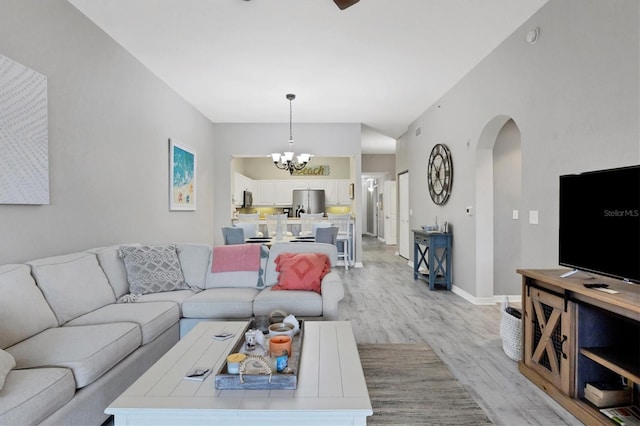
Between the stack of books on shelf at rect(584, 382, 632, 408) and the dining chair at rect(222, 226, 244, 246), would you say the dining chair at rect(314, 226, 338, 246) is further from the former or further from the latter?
the stack of books on shelf at rect(584, 382, 632, 408)

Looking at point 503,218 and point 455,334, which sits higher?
point 503,218

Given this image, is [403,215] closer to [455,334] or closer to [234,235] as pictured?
[234,235]

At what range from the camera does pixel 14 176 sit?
240 cm

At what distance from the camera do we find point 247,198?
8.82 meters

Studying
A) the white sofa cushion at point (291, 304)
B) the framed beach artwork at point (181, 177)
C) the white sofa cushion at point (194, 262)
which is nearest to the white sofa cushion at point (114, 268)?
the white sofa cushion at point (194, 262)

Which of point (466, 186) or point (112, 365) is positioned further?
point (466, 186)

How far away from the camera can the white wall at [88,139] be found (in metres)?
2.54

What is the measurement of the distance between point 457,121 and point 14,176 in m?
4.87

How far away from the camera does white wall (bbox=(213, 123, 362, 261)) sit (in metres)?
7.17

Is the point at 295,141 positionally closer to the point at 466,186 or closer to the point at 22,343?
the point at 466,186

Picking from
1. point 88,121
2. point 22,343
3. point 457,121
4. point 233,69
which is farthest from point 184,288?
point 457,121

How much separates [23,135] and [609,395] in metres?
4.01

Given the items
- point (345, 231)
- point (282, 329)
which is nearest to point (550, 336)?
point (282, 329)

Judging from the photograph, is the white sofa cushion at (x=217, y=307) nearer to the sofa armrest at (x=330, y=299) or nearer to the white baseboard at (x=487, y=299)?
the sofa armrest at (x=330, y=299)
